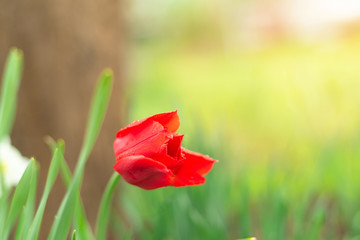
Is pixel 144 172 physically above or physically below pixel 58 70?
below

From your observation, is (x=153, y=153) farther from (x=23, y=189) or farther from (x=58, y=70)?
(x=58, y=70)

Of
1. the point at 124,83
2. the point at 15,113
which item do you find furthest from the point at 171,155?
the point at 124,83

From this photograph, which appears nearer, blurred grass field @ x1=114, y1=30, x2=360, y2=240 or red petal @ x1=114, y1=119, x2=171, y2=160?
red petal @ x1=114, y1=119, x2=171, y2=160

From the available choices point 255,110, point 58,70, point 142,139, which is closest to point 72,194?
point 142,139

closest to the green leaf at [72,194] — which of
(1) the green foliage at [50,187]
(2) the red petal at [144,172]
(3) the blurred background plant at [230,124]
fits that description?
(1) the green foliage at [50,187]

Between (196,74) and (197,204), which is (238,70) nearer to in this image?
(196,74)

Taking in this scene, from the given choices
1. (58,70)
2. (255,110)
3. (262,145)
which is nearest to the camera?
(58,70)

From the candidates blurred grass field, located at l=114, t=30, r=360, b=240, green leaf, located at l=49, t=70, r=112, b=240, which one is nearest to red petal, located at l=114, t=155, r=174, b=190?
green leaf, located at l=49, t=70, r=112, b=240

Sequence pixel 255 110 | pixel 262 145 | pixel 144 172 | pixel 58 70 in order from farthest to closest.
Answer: pixel 255 110, pixel 262 145, pixel 58 70, pixel 144 172

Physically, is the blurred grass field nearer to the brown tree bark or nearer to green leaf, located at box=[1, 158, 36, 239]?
the brown tree bark

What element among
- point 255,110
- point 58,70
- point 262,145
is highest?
point 58,70
